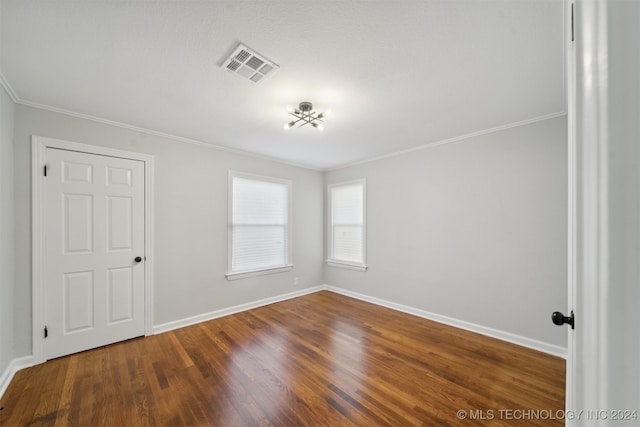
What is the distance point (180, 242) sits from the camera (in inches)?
130

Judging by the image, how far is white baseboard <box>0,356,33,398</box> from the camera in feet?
6.63

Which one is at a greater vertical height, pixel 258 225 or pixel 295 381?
pixel 258 225

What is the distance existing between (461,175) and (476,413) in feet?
8.46

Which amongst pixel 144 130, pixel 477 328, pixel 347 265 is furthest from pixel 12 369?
pixel 477 328

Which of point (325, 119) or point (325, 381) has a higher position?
point (325, 119)

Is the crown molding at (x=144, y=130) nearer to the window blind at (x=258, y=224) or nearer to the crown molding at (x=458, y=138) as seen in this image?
the window blind at (x=258, y=224)

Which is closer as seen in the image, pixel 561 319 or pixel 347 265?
pixel 561 319

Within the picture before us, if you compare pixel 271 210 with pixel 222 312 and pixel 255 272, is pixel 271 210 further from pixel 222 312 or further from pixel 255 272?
pixel 222 312

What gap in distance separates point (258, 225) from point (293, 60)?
9.49 ft

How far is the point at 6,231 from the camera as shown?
7.03 feet

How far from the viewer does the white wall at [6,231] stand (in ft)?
6.74

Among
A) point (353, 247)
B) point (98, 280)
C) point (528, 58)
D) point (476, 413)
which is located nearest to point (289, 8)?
point (528, 58)

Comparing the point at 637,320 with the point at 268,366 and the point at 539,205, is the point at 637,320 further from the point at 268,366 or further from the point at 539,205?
the point at 539,205

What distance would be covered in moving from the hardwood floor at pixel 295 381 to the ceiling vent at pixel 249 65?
254 cm
